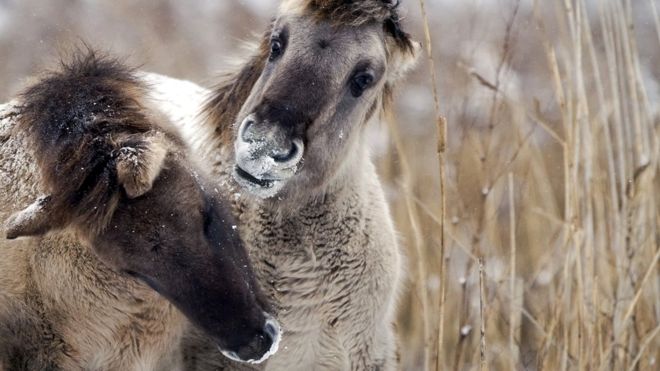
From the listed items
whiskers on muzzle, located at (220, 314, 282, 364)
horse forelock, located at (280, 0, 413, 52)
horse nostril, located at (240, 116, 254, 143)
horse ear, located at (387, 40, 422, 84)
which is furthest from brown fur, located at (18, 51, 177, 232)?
horse ear, located at (387, 40, 422, 84)

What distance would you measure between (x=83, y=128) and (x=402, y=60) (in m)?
1.47

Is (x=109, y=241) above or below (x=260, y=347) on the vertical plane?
above

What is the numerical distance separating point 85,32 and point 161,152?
699cm

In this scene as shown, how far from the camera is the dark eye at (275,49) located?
152 inches

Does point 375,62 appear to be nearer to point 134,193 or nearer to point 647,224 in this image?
point 134,193

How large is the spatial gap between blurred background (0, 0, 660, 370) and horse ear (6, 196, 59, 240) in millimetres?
1032

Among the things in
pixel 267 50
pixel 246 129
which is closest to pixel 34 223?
pixel 246 129

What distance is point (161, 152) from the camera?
10.6 ft

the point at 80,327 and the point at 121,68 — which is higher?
the point at 121,68

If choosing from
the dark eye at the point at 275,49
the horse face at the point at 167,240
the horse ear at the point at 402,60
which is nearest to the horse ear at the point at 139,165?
the horse face at the point at 167,240

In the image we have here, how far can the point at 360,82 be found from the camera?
3.84m

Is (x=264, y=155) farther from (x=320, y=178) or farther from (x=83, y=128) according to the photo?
(x=83, y=128)

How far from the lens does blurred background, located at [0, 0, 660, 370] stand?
4.20m

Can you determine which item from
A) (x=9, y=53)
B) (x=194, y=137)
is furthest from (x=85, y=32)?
(x=194, y=137)
